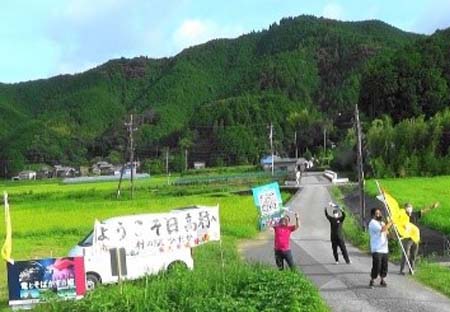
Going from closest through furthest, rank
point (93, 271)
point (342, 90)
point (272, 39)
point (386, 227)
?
point (386, 227), point (93, 271), point (342, 90), point (272, 39)

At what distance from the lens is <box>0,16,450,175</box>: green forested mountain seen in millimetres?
131125

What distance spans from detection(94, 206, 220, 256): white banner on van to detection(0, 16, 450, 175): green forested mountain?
76.7 m

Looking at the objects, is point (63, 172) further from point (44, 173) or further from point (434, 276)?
point (434, 276)

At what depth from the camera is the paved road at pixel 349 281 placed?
11870mm

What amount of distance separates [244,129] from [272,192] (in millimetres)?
108030

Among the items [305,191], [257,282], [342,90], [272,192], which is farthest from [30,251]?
[342,90]

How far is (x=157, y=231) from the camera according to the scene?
51.4 ft

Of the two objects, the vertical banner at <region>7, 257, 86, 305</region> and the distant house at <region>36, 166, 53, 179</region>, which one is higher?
the vertical banner at <region>7, 257, 86, 305</region>

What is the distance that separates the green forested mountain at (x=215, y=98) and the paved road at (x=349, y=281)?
68.7 metres

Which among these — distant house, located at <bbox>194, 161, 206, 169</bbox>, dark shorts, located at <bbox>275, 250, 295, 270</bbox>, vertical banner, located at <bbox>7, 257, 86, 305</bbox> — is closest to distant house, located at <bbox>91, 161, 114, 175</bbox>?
distant house, located at <bbox>194, 161, 206, 169</bbox>

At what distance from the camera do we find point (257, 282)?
35.5ft

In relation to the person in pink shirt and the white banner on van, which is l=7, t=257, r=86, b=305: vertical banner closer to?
the white banner on van

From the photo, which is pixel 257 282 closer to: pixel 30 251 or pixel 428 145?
pixel 30 251

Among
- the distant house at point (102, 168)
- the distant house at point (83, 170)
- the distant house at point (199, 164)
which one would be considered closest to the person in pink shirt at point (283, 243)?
the distant house at point (199, 164)
